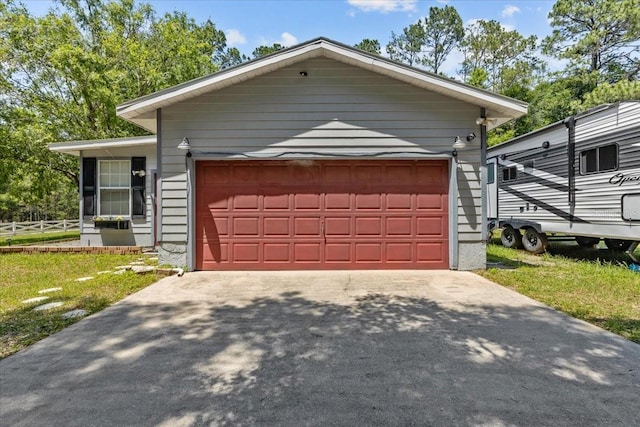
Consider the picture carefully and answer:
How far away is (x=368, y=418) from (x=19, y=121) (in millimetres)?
17682

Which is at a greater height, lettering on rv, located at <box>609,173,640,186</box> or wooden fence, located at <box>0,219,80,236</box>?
lettering on rv, located at <box>609,173,640,186</box>

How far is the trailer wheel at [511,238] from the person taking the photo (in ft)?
32.9

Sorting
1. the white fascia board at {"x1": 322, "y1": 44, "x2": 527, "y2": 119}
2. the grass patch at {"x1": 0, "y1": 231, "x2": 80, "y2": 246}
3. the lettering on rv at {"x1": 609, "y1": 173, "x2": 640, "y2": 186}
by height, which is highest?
the white fascia board at {"x1": 322, "y1": 44, "x2": 527, "y2": 119}

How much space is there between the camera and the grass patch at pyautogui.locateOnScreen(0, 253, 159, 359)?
3.64 metres

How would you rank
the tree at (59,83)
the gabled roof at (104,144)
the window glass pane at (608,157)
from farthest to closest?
the tree at (59,83), the gabled roof at (104,144), the window glass pane at (608,157)

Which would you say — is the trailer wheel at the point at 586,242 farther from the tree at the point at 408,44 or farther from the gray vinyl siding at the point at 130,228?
the tree at the point at 408,44

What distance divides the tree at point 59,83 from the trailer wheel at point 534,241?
15034 millimetres

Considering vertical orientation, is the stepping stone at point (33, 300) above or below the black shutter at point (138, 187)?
below

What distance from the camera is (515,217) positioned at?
384 inches

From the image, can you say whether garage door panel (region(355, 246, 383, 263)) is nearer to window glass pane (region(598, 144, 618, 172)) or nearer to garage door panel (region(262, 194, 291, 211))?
garage door panel (region(262, 194, 291, 211))

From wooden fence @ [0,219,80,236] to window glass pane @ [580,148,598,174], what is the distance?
20.7 meters

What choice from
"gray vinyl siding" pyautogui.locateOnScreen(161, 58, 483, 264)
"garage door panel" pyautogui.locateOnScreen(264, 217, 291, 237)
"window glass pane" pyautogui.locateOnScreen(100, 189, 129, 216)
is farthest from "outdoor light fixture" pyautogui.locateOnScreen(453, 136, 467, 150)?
"window glass pane" pyautogui.locateOnScreen(100, 189, 129, 216)

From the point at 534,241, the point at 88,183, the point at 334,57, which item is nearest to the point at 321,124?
the point at 334,57

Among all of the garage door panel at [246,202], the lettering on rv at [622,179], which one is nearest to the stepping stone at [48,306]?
the garage door panel at [246,202]
